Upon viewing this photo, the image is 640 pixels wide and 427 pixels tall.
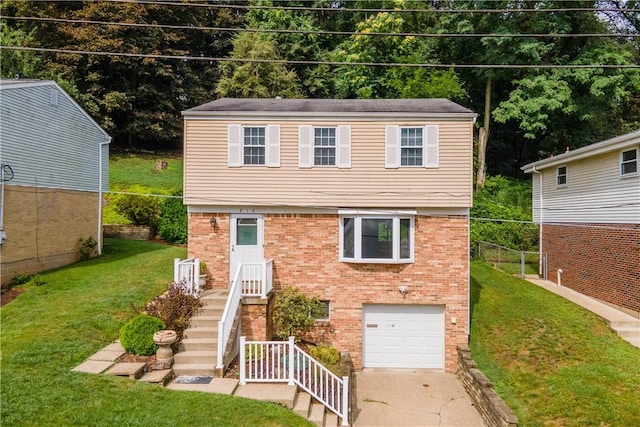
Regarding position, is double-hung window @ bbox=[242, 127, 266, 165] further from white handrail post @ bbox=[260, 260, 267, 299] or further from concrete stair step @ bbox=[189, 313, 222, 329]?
concrete stair step @ bbox=[189, 313, 222, 329]

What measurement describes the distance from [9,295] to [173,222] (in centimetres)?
899

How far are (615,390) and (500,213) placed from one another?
1377cm

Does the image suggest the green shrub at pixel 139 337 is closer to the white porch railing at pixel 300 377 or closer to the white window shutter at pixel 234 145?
the white porch railing at pixel 300 377

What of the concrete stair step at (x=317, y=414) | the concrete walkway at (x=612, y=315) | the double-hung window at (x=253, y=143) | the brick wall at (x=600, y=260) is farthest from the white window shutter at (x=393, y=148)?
the concrete walkway at (x=612, y=315)

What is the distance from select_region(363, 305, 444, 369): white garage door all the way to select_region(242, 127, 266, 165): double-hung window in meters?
5.71

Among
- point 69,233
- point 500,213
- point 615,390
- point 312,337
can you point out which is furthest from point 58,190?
point 500,213

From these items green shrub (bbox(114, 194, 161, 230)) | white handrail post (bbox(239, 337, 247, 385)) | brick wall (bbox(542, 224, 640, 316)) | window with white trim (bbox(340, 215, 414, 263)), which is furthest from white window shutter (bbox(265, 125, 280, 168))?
brick wall (bbox(542, 224, 640, 316))

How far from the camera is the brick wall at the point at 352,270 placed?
11008 millimetres

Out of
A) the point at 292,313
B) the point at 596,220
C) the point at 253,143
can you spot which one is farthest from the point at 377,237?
the point at 596,220

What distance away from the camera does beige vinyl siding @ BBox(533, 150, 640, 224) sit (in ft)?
39.1

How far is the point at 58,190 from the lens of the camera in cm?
A: 1369

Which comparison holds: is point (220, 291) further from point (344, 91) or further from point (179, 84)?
point (179, 84)

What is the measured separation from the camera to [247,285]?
10.6 meters

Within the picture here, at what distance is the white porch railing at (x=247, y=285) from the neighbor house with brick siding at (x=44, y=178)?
7.64 metres
